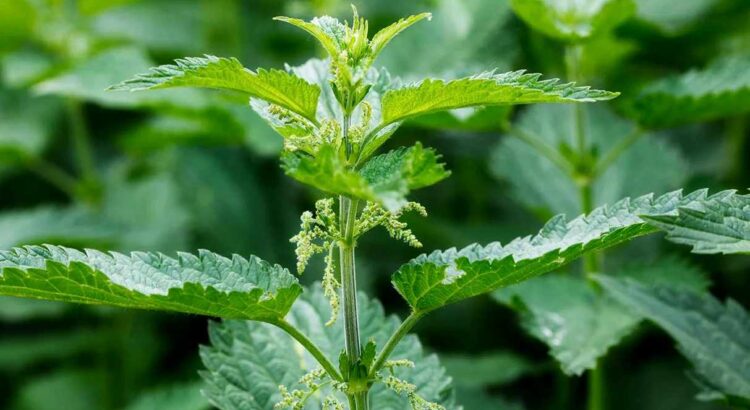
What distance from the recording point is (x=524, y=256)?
105cm

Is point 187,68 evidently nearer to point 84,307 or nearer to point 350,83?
point 350,83

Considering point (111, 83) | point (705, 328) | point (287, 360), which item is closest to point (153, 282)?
point (287, 360)

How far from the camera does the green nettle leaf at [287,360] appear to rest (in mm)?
1290

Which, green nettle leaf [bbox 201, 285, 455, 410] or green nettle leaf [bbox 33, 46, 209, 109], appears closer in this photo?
green nettle leaf [bbox 201, 285, 455, 410]

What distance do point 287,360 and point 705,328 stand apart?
0.67 meters

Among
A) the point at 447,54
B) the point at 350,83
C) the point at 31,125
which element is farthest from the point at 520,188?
the point at 31,125

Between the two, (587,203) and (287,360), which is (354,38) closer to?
(287,360)

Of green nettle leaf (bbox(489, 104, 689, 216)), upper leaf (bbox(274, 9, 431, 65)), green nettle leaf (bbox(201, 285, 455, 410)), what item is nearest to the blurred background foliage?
green nettle leaf (bbox(489, 104, 689, 216))

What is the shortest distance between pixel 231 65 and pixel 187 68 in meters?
0.05

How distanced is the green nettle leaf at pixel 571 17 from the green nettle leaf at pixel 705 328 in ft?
1.90

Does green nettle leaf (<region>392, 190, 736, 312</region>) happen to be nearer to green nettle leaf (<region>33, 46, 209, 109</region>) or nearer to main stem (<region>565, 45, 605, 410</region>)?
main stem (<region>565, 45, 605, 410</region>)

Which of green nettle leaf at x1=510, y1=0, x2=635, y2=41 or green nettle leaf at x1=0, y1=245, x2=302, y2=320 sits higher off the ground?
green nettle leaf at x1=510, y1=0, x2=635, y2=41

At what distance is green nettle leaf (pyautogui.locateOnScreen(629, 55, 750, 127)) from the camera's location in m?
1.71

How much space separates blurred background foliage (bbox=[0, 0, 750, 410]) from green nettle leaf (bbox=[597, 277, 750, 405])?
0.36 meters
